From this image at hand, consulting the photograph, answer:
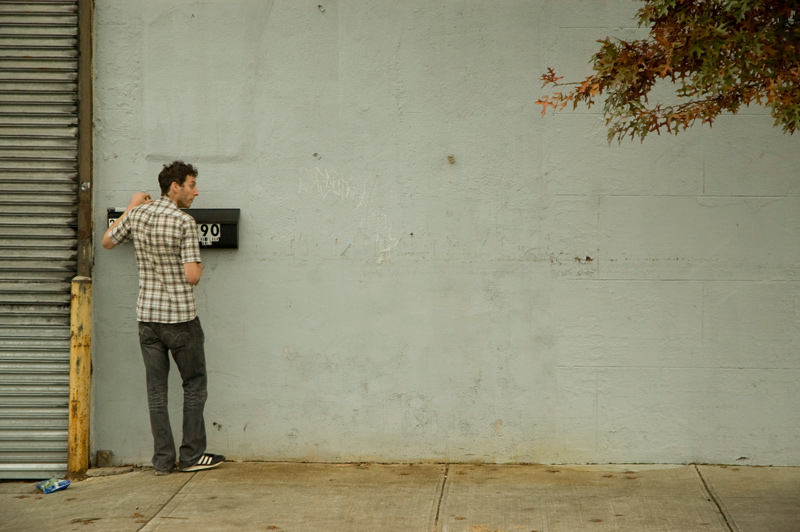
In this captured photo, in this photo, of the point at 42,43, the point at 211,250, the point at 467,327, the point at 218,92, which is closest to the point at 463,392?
the point at 467,327

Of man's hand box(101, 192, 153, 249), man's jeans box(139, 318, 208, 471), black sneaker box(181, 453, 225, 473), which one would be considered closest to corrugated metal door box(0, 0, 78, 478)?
man's hand box(101, 192, 153, 249)

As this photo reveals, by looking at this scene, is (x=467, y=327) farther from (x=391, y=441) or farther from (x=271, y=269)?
(x=271, y=269)

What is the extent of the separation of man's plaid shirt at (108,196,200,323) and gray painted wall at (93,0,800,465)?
44 cm

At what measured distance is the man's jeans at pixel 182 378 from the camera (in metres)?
6.16

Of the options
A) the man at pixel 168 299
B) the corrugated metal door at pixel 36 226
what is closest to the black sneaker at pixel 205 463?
the man at pixel 168 299

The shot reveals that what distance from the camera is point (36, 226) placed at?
21.3ft

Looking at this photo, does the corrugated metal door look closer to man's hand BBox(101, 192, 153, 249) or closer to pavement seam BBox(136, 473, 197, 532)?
man's hand BBox(101, 192, 153, 249)

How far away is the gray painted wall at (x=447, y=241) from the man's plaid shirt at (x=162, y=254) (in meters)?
0.44

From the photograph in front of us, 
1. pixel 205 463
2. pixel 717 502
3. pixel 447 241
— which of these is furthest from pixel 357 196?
pixel 717 502

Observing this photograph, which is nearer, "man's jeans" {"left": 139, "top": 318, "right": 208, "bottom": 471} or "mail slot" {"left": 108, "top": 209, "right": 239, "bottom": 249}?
"man's jeans" {"left": 139, "top": 318, "right": 208, "bottom": 471}

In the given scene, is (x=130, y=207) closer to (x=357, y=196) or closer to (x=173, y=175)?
(x=173, y=175)

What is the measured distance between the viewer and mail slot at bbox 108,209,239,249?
253 inches

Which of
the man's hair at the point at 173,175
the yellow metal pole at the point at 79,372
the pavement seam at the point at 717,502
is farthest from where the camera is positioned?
the yellow metal pole at the point at 79,372

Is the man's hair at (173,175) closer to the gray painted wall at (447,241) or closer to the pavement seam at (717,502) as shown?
the gray painted wall at (447,241)
